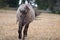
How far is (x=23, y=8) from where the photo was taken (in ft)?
23.5

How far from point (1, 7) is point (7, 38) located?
36904 millimetres

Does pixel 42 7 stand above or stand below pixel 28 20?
below

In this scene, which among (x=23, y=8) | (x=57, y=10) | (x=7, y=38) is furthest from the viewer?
(x=57, y=10)

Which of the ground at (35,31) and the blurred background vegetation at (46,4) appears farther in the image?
the blurred background vegetation at (46,4)

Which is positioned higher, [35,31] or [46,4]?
[35,31]

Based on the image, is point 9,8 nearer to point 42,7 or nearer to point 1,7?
point 1,7

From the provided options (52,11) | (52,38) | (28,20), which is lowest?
(52,11)

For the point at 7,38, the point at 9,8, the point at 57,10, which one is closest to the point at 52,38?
the point at 7,38

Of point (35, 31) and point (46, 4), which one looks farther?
point (46, 4)

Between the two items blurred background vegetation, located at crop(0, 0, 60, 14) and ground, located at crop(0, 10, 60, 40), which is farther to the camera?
blurred background vegetation, located at crop(0, 0, 60, 14)

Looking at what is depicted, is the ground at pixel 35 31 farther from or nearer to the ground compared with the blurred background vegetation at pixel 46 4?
farther from the ground

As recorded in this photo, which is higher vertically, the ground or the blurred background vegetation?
the ground

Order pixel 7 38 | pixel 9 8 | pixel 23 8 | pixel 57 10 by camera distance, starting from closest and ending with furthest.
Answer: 1. pixel 23 8
2. pixel 7 38
3. pixel 57 10
4. pixel 9 8

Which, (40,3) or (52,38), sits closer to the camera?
(52,38)
